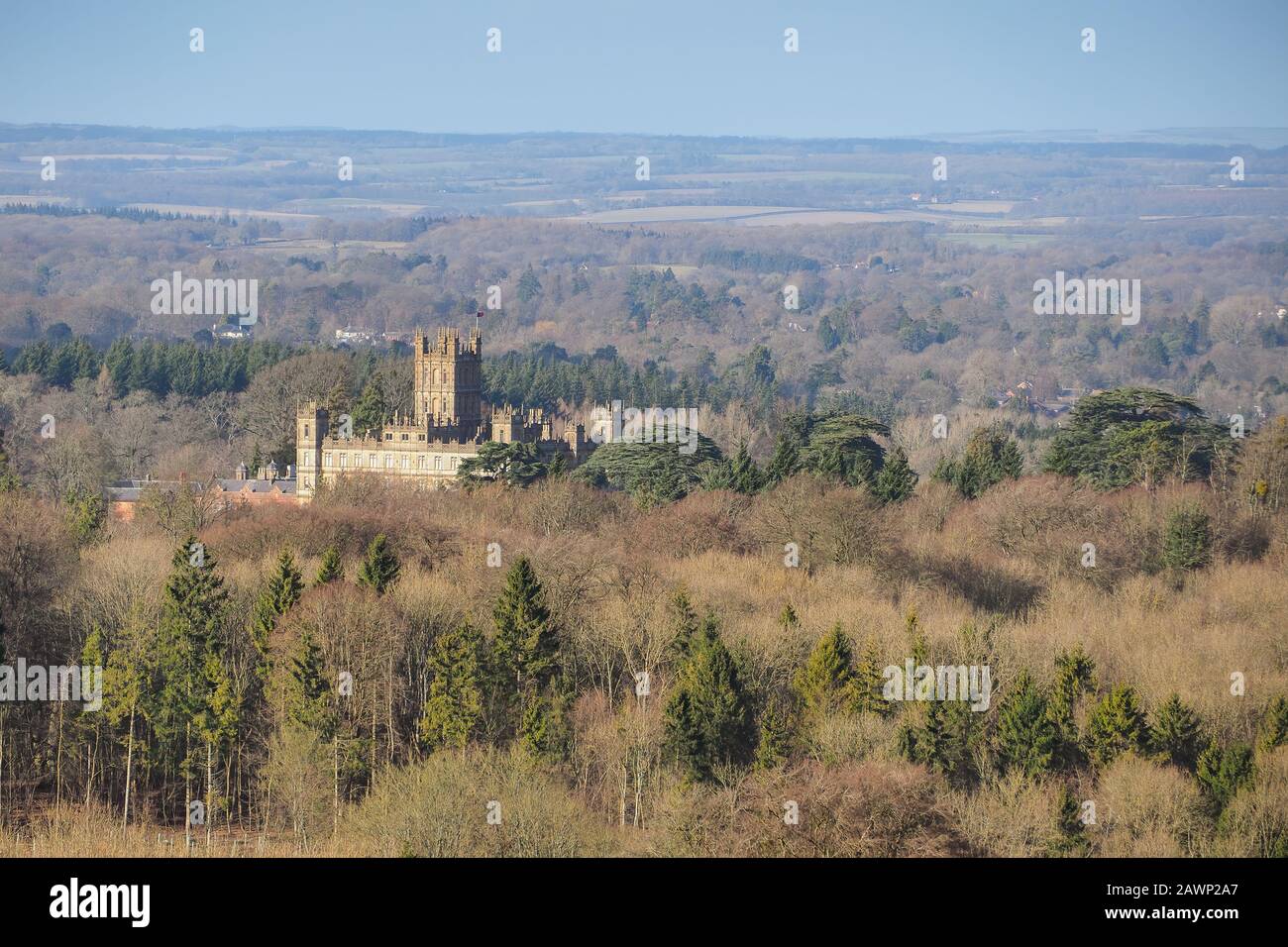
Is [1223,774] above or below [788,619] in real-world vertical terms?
below

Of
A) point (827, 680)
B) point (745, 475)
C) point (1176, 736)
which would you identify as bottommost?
point (1176, 736)

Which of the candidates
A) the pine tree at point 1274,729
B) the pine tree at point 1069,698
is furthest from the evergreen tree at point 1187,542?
the pine tree at point 1274,729

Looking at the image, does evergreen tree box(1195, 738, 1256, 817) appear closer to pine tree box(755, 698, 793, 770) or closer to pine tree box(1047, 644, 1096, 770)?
pine tree box(1047, 644, 1096, 770)

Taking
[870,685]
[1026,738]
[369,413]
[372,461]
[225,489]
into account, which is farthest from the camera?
[369,413]

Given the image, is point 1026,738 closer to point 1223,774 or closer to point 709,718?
point 1223,774

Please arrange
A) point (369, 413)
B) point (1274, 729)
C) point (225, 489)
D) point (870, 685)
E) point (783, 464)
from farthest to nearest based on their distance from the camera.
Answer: point (369, 413) < point (225, 489) < point (783, 464) < point (870, 685) < point (1274, 729)

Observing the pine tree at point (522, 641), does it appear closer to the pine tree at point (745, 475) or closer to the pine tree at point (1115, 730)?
the pine tree at point (1115, 730)

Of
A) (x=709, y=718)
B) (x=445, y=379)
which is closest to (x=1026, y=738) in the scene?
(x=709, y=718)
